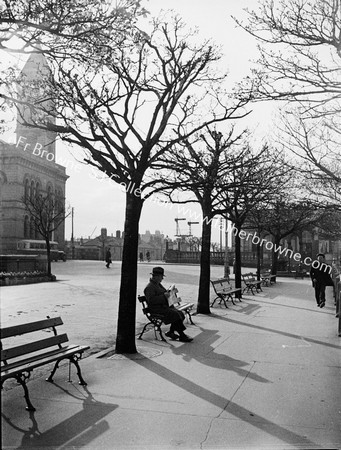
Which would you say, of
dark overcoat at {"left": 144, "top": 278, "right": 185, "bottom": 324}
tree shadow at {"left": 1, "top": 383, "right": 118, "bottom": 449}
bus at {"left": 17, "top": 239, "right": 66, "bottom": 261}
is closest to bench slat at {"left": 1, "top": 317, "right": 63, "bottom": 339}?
tree shadow at {"left": 1, "top": 383, "right": 118, "bottom": 449}

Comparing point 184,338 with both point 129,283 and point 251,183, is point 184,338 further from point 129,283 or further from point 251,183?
point 251,183

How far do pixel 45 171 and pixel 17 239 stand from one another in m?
11.5

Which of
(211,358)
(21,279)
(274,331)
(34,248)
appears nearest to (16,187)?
(34,248)

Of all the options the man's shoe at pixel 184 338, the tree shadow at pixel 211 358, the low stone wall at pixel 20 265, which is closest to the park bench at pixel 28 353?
the tree shadow at pixel 211 358

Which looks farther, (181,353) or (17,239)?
(17,239)

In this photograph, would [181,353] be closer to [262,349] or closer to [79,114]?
[262,349]

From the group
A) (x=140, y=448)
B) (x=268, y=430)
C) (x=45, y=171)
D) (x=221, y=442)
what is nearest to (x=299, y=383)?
(x=268, y=430)

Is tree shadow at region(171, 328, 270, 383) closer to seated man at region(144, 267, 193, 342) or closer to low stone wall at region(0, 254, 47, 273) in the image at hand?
seated man at region(144, 267, 193, 342)

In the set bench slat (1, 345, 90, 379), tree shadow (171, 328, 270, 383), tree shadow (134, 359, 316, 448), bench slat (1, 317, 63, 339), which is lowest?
tree shadow (171, 328, 270, 383)

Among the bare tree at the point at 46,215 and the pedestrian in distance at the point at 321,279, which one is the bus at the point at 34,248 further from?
the pedestrian in distance at the point at 321,279

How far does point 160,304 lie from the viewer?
10.1 metres

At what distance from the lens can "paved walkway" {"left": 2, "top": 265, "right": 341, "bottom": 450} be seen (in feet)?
15.5

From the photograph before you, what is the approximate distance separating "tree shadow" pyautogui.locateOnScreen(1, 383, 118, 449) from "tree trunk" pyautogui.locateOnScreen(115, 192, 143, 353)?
3.20 m

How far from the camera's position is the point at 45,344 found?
20.7 feet
